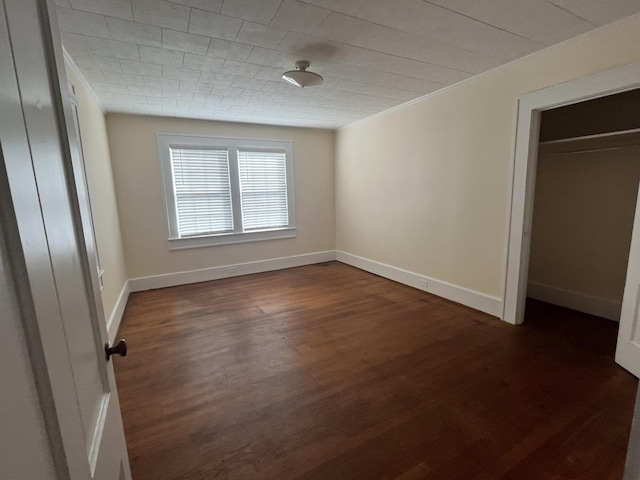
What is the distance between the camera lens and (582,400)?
1.87 metres

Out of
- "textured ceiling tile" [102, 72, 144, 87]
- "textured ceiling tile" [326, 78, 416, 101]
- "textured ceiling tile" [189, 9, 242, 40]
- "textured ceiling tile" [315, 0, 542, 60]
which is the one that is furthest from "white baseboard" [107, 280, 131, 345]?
"textured ceiling tile" [326, 78, 416, 101]

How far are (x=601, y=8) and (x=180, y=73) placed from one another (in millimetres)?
3192

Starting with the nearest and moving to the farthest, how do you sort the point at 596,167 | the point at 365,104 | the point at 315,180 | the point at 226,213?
the point at 596,167 → the point at 365,104 → the point at 226,213 → the point at 315,180

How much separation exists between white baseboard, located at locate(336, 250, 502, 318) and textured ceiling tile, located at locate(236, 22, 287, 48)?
316 centimetres

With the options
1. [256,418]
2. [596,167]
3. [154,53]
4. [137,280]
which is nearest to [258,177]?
[137,280]

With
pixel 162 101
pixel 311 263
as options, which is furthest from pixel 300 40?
pixel 311 263

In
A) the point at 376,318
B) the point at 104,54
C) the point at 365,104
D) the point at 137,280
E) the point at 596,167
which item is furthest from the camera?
the point at 137,280

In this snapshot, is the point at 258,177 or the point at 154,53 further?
the point at 258,177

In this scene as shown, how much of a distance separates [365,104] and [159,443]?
3962 mm

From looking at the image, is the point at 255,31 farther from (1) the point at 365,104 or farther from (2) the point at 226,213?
(2) the point at 226,213

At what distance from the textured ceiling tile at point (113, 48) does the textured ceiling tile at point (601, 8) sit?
2.91 meters

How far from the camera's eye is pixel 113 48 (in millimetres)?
2168

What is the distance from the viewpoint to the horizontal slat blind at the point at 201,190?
4398 mm

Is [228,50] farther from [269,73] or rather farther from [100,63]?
[100,63]
